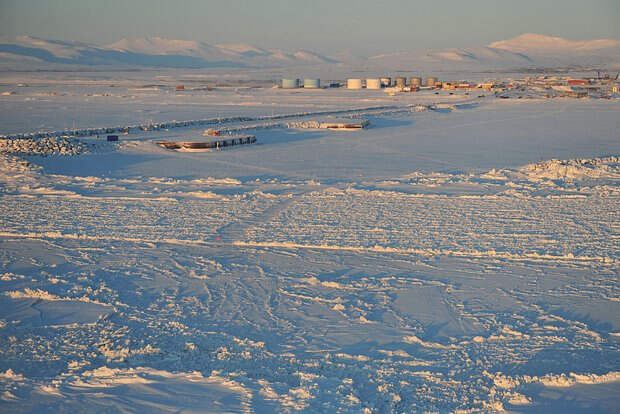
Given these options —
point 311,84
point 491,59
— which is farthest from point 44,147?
point 491,59

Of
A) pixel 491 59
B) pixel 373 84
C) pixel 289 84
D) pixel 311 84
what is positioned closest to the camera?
pixel 373 84

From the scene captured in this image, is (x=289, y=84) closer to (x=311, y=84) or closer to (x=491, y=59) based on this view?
(x=311, y=84)

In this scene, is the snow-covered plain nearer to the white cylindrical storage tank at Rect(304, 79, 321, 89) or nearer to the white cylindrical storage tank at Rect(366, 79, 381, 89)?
the white cylindrical storage tank at Rect(366, 79, 381, 89)

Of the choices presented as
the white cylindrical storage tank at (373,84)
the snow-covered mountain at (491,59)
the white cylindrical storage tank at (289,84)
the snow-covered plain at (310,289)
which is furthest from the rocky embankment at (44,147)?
the snow-covered mountain at (491,59)

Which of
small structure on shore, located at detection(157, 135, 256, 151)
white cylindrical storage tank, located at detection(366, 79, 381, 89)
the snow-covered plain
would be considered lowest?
the snow-covered plain

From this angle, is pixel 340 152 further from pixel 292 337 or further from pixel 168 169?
pixel 292 337

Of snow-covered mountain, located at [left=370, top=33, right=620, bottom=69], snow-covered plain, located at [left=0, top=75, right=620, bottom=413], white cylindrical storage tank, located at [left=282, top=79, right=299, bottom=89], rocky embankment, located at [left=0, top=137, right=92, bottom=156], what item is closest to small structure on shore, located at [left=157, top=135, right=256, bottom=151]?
rocky embankment, located at [left=0, top=137, right=92, bottom=156]

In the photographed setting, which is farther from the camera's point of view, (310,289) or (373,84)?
(373,84)

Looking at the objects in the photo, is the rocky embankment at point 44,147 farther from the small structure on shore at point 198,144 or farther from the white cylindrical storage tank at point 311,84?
the white cylindrical storage tank at point 311,84

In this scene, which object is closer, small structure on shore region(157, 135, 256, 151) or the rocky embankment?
the rocky embankment
